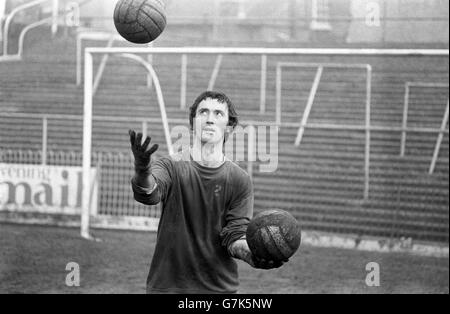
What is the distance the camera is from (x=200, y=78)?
16516 mm

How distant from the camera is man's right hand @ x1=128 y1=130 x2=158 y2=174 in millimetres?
3906

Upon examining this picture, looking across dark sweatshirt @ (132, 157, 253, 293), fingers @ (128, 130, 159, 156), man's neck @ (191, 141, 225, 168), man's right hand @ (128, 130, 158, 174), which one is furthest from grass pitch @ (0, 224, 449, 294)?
fingers @ (128, 130, 159, 156)

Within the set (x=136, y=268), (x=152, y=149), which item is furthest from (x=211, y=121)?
(x=136, y=268)

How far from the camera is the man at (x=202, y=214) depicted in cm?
466

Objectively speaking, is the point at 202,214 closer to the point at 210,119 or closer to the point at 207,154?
the point at 207,154

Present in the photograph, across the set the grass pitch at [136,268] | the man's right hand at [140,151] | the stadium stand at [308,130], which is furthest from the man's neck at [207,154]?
the stadium stand at [308,130]

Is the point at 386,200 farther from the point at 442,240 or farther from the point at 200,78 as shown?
the point at 200,78

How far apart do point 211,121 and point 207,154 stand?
224 millimetres

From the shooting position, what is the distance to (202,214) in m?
4.74

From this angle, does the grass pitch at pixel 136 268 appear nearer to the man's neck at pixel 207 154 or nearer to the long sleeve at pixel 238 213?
the long sleeve at pixel 238 213

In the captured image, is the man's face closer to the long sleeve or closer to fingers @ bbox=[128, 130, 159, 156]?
the long sleeve

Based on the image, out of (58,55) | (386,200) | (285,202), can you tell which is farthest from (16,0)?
(386,200)

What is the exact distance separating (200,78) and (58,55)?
412cm

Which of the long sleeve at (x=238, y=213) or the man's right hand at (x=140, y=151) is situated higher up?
the man's right hand at (x=140, y=151)
